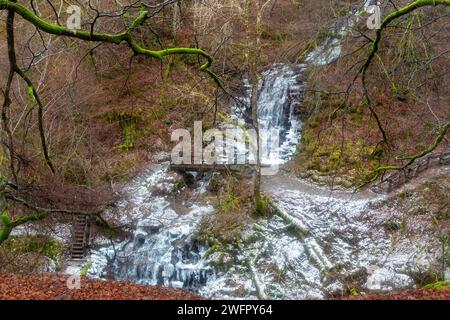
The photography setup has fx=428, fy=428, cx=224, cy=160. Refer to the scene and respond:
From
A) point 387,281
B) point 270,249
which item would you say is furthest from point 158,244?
point 387,281

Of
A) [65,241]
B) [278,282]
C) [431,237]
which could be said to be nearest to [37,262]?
[65,241]

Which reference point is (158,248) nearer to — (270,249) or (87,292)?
(270,249)

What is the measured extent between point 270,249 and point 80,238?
247 inches

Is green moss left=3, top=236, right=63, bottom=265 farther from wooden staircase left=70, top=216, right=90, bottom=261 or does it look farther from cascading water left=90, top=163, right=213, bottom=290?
cascading water left=90, top=163, right=213, bottom=290

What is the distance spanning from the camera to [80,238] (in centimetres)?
1420

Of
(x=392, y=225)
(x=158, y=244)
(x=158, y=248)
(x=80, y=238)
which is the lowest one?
(x=158, y=248)

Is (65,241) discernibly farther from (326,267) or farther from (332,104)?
(332,104)

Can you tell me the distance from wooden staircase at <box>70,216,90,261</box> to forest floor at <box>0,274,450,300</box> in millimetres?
4266

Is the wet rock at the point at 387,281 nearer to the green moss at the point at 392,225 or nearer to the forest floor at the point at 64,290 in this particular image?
the green moss at the point at 392,225

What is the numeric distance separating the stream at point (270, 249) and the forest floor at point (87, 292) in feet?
9.99

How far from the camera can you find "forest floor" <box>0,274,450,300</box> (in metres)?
7.29

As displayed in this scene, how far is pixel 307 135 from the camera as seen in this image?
19000 mm
